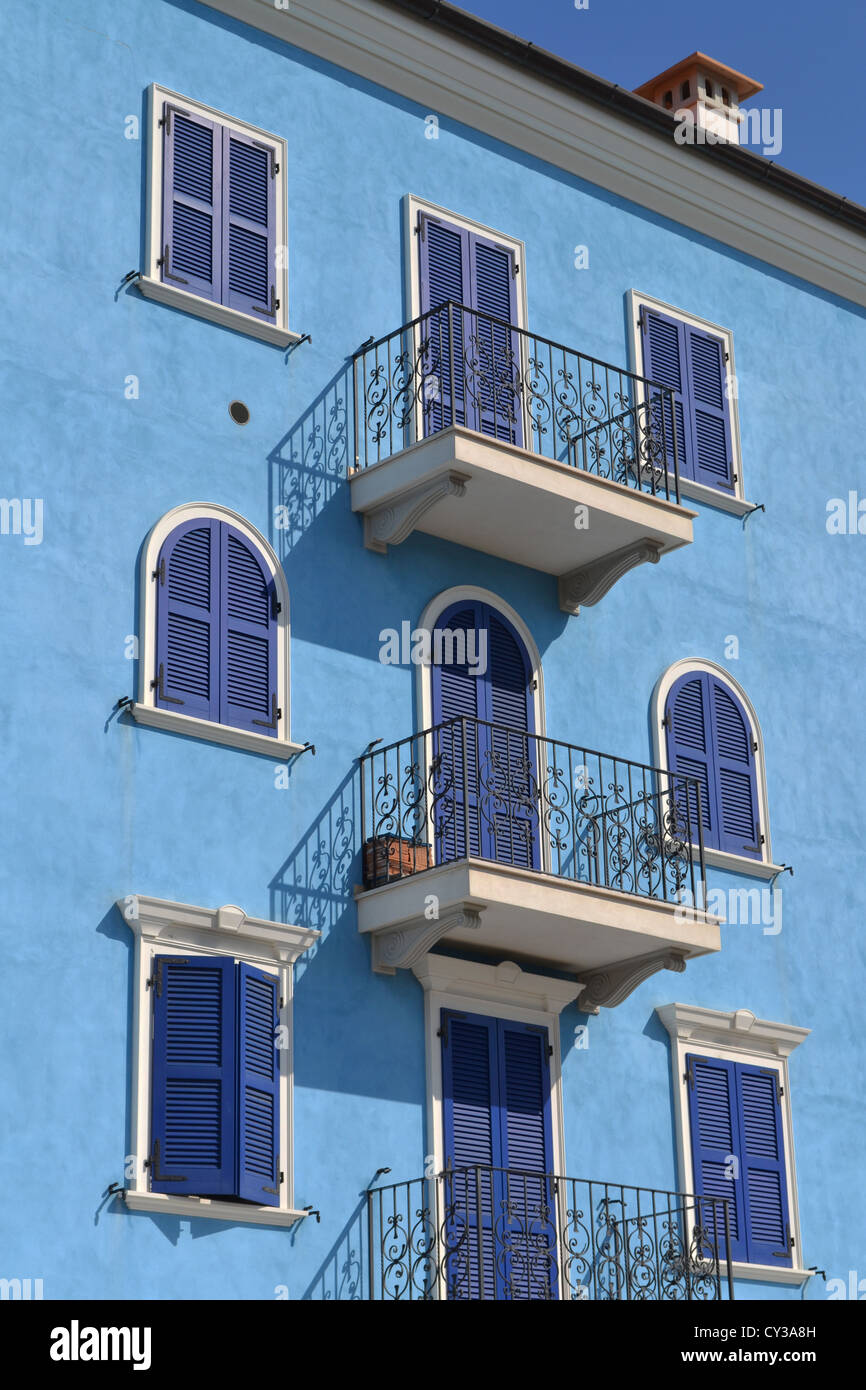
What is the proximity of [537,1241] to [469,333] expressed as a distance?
7.26m

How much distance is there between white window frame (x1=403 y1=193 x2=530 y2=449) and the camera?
19469 millimetres

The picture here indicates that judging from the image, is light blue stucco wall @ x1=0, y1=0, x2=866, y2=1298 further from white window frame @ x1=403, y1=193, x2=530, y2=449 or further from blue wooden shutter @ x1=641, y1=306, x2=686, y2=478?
blue wooden shutter @ x1=641, y1=306, x2=686, y2=478

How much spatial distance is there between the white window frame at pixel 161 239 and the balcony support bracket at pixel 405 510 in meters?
1.52

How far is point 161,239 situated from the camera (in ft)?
58.7

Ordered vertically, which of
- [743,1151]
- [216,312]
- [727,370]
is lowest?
[743,1151]

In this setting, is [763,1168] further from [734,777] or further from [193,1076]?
[193,1076]

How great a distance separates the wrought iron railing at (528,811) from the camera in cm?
1770

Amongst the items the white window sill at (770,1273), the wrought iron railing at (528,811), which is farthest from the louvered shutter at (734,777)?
the white window sill at (770,1273)

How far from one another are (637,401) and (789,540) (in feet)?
7.37

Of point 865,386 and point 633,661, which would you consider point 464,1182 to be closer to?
point 633,661

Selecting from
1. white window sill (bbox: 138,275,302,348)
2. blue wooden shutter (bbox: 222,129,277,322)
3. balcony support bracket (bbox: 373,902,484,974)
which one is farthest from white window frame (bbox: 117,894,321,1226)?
blue wooden shutter (bbox: 222,129,277,322)

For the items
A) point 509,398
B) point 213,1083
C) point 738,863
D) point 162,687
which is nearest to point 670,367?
point 509,398

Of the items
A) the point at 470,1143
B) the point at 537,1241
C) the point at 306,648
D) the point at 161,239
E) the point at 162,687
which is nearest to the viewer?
the point at 162,687
